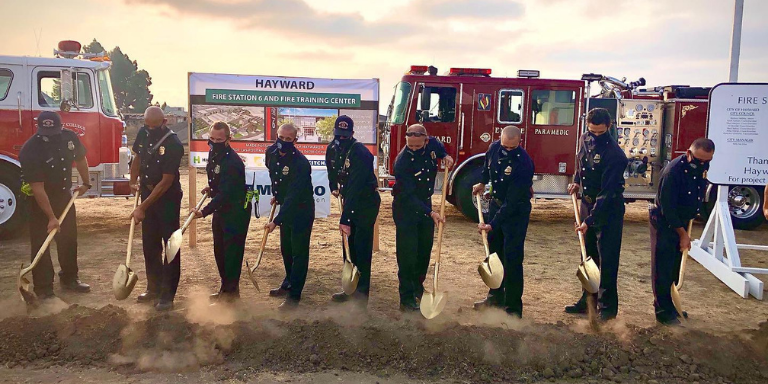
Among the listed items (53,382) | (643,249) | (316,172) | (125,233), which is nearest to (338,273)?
(316,172)

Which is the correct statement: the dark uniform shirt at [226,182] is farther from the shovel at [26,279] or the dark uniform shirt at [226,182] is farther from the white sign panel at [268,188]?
the white sign panel at [268,188]

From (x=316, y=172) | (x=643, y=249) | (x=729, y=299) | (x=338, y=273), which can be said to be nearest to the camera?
(x=729, y=299)

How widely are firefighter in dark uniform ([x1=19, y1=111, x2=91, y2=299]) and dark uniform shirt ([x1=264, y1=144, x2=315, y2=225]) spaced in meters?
2.02

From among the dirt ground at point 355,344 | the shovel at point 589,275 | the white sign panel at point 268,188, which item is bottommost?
the dirt ground at point 355,344

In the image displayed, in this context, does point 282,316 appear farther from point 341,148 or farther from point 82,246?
point 82,246

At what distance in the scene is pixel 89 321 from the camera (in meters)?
4.91

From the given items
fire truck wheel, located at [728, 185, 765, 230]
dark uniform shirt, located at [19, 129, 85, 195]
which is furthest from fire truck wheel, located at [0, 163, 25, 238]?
fire truck wheel, located at [728, 185, 765, 230]

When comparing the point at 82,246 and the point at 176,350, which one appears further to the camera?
the point at 82,246

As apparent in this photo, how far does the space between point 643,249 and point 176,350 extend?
775 cm

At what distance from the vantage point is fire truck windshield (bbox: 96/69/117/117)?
390 inches

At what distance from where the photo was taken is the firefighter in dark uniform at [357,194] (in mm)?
5730

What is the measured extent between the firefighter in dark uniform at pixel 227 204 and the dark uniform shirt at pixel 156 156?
33cm

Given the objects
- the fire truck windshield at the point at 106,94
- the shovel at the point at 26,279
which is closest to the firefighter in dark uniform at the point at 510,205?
the shovel at the point at 26,279

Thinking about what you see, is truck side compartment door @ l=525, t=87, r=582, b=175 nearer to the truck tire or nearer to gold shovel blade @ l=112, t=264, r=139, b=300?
the truck tire
